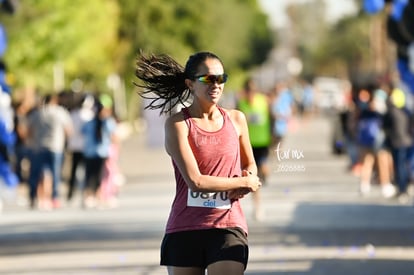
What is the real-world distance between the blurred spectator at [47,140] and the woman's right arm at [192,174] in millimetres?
13445

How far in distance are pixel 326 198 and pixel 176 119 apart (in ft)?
48.6

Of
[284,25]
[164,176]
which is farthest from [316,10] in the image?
[164,176]

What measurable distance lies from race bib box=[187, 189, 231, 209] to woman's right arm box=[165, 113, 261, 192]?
5 centimetres

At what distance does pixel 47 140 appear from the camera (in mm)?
20781

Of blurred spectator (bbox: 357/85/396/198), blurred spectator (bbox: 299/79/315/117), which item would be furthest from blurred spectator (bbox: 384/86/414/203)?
blurred spectator (bbox: 299/79/315/117)

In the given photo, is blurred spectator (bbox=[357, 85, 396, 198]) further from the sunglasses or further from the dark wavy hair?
the sunglasses

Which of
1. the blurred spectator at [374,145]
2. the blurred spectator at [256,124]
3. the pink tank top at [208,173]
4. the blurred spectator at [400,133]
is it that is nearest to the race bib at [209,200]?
the pink tank top at [208,173]

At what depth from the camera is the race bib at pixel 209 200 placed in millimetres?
7324

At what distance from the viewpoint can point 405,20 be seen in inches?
727

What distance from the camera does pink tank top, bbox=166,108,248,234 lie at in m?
7.36

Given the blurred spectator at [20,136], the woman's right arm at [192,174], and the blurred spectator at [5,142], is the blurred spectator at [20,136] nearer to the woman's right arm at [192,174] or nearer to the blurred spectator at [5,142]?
the blurred spectator at [5,142]

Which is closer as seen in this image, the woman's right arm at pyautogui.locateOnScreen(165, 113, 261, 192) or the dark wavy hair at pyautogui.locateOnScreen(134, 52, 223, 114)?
the woman's right arm at pyautogui.locateOnScreen(165, 113, 261, 192)

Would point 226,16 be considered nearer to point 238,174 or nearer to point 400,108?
point 400,108

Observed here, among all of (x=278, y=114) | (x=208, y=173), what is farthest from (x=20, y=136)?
(x=208, y=173)
